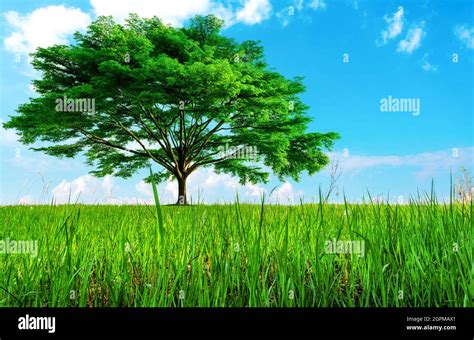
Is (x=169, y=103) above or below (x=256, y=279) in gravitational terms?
above

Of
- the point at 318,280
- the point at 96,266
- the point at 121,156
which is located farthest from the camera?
the point at 121,156

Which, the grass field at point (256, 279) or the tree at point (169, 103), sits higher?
the tree at point (169, 103)

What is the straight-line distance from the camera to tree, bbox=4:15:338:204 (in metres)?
18.3

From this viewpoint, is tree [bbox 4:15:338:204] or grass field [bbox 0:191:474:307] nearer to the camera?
grass field [bbox 0:191:474:307]

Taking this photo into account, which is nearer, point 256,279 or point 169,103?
point 256,279

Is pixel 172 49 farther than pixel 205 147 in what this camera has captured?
No

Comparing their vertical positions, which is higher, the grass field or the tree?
the tree

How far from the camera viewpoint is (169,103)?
1956cm

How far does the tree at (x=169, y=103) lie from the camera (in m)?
18.3
